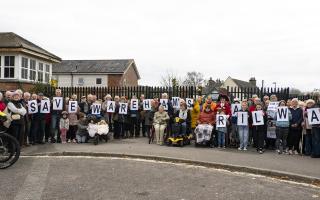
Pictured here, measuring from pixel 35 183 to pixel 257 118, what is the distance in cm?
808

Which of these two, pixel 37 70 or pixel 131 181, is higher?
pixel 37 70

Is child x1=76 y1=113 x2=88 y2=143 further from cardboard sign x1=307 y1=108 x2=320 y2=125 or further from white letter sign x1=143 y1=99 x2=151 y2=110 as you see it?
cardboard sign x1=307 y1=108 x2=320 y2=125

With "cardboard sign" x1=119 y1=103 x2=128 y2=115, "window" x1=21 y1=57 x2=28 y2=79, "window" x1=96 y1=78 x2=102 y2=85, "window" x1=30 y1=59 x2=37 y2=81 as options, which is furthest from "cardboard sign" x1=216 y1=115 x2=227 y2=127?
"window" x1=96 y1=78 x2=102 y2=85

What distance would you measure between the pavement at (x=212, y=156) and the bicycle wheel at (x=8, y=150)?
238cm

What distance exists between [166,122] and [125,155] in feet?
11.1

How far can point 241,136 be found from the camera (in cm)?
1430

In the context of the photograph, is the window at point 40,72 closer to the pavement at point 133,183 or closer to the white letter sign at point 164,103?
the white letter sign at point 164,103

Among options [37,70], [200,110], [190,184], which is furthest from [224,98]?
[37,70]

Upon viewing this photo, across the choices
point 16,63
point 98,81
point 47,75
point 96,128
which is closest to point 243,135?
point 96,128

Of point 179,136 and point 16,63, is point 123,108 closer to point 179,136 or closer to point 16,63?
point 179,136

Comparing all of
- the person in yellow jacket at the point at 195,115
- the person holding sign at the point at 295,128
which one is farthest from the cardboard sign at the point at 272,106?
the person in yellow jacket at the point at 195,115

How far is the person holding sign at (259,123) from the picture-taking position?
13.9 metres

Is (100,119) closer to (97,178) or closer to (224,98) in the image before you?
(224,98)

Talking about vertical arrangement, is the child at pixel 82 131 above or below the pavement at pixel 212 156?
above
